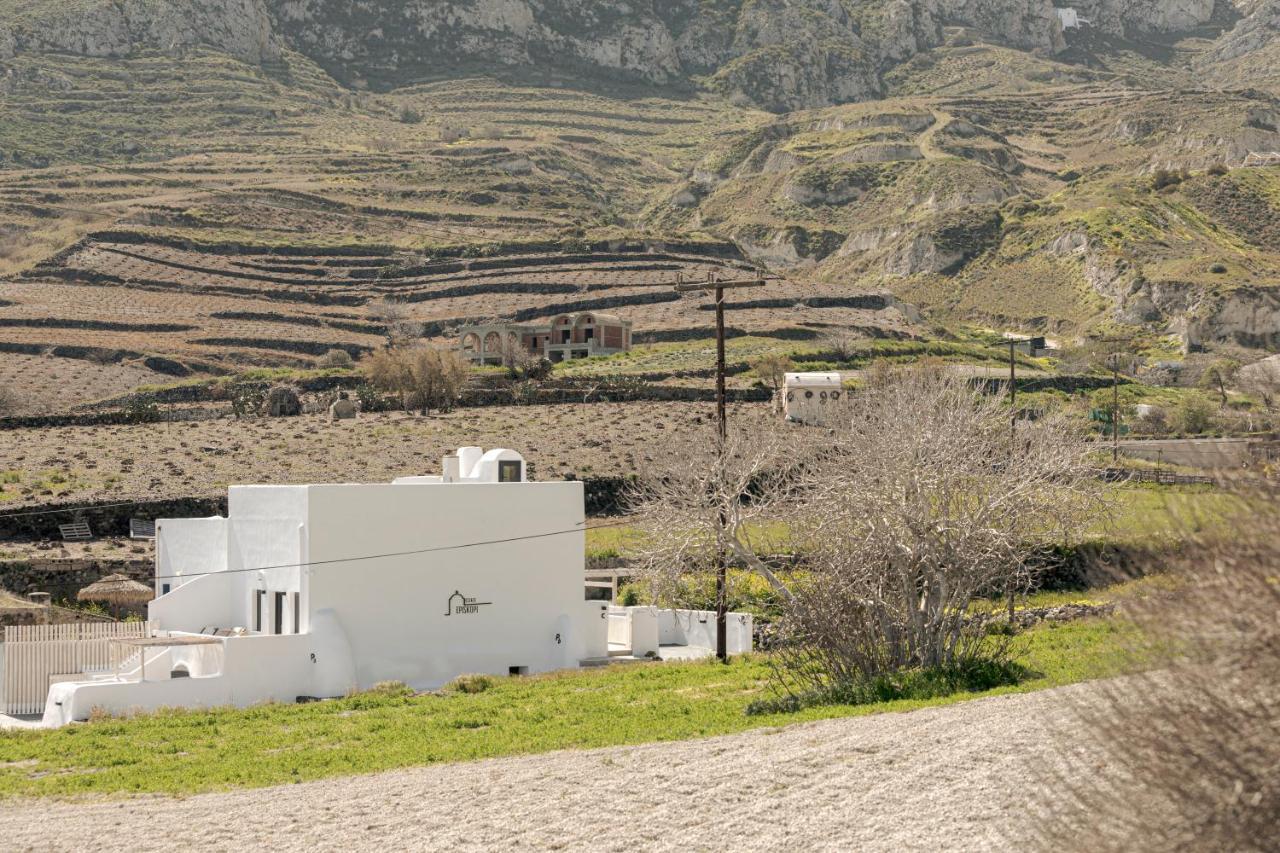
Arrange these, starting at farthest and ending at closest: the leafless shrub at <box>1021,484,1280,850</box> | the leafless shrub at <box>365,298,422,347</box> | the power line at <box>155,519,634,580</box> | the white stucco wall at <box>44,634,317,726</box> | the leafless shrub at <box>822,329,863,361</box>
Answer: the leafless shrub at <box>365,298,422,347</box> < the leafless shrub at <box>822,329,863,361</box> < the power line at <box>155,519,634,580</box> < the white stucco wall at <box>44,634,317,726</box> < the leafless shrub at <box>1021,484,1280,850</box>

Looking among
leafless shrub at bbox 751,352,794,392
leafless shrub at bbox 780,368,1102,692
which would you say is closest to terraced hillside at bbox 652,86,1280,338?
leafless shrub at bbox 751,352,794,392

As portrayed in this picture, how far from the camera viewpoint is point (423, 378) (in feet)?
221

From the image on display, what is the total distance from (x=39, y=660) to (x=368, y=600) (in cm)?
586

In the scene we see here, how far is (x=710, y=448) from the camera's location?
1145 inches

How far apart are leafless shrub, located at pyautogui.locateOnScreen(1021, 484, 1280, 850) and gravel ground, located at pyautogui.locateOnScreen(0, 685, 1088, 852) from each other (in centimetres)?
363

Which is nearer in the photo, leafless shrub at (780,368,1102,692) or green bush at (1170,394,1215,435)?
leafless shrub at (780,368,1102,692)

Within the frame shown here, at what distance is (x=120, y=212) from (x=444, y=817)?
389 ft

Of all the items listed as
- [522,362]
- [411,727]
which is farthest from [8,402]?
[411,727]

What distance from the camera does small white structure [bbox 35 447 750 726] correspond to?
2695 centimetres

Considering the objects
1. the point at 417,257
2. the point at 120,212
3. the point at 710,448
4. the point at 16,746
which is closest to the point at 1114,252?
the point at 417,257

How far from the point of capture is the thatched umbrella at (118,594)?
35094 mm

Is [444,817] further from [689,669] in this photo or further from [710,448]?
[710,448]

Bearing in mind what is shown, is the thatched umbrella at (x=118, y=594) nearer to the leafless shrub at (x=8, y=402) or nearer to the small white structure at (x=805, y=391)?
the small white structure at (x=805, y=391)

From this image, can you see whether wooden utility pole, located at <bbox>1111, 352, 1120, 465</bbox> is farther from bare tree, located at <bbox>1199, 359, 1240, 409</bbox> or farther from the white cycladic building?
the white cycladic building
